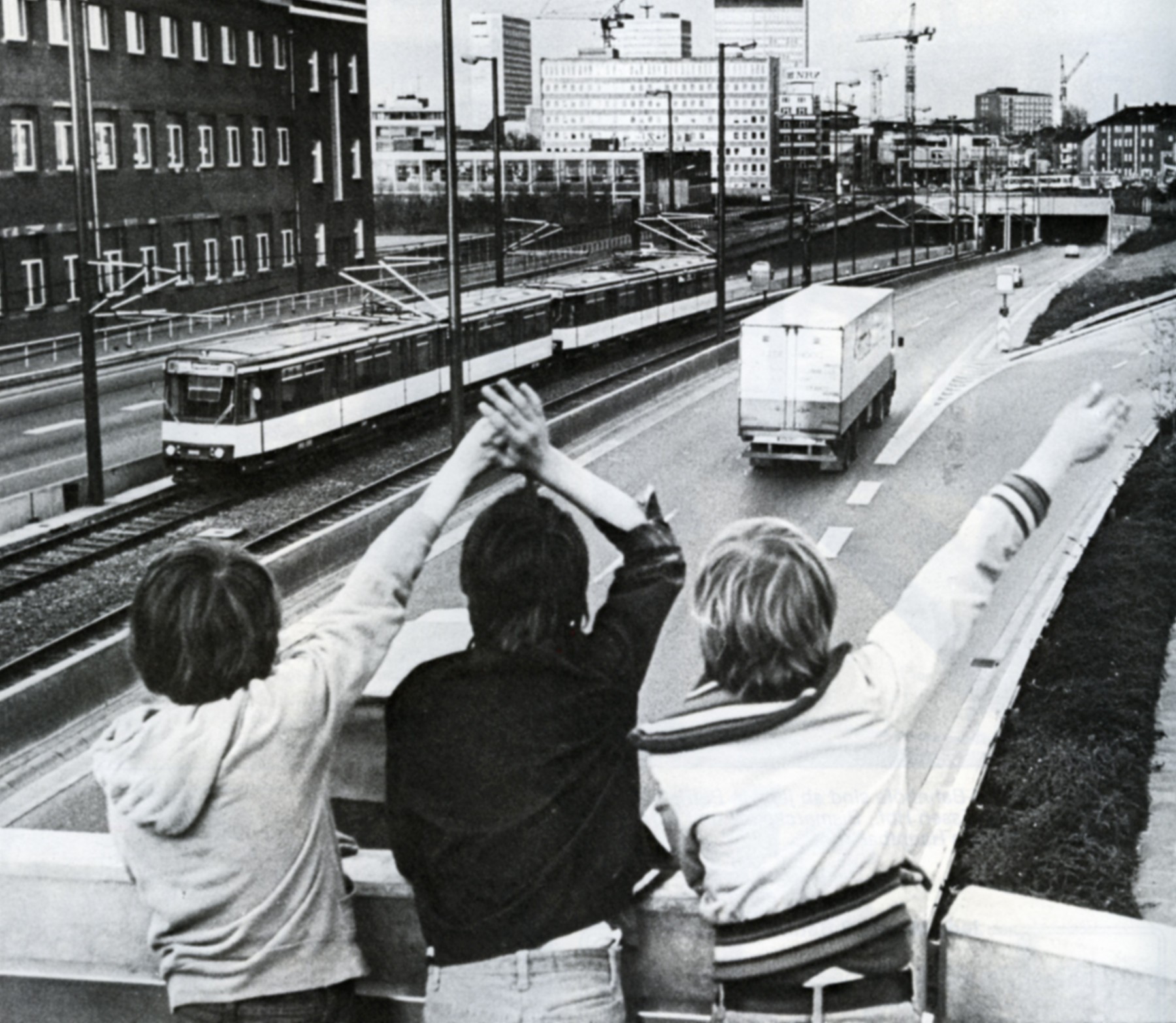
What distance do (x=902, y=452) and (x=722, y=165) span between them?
0.73 m

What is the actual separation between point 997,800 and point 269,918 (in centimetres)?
296

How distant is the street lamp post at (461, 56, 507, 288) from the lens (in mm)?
2922

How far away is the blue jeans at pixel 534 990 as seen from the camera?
1558 millimetres

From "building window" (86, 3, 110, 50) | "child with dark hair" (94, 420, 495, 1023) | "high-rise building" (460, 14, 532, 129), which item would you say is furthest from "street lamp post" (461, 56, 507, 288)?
"child with dark hair" (94, 420, 495, 1023)

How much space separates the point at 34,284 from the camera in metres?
3.44

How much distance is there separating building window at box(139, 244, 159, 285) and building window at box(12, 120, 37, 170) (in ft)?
0.96

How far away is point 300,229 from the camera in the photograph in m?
3.29

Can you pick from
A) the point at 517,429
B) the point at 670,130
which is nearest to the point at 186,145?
the point at 670,130

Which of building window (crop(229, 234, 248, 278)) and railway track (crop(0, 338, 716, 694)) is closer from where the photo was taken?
building window (crop(229, 234, 248, 278))

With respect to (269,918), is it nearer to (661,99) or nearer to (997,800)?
(661,99)

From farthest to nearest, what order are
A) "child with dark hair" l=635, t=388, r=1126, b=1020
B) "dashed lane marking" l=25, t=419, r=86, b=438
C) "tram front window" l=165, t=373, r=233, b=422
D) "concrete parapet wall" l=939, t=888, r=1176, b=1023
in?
"dashed lane marking" l=25, t=419, r=86, b=438 → "tram front window" l=165, t=373, r=233, b=422 → "concrete parapet wall" l=939, t=888, r=1176, b=1023 → "child with dark hair" l=635, t=388, r=1126, b=1020

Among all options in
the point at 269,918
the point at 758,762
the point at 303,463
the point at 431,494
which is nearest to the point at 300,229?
the point at 303,463

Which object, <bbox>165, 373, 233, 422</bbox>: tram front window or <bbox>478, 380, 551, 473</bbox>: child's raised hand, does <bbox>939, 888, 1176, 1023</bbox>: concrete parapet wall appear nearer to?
<bbox>478, 380, 551, 473</bbox>: child's raised hand

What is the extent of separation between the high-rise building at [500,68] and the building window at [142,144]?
65cm
